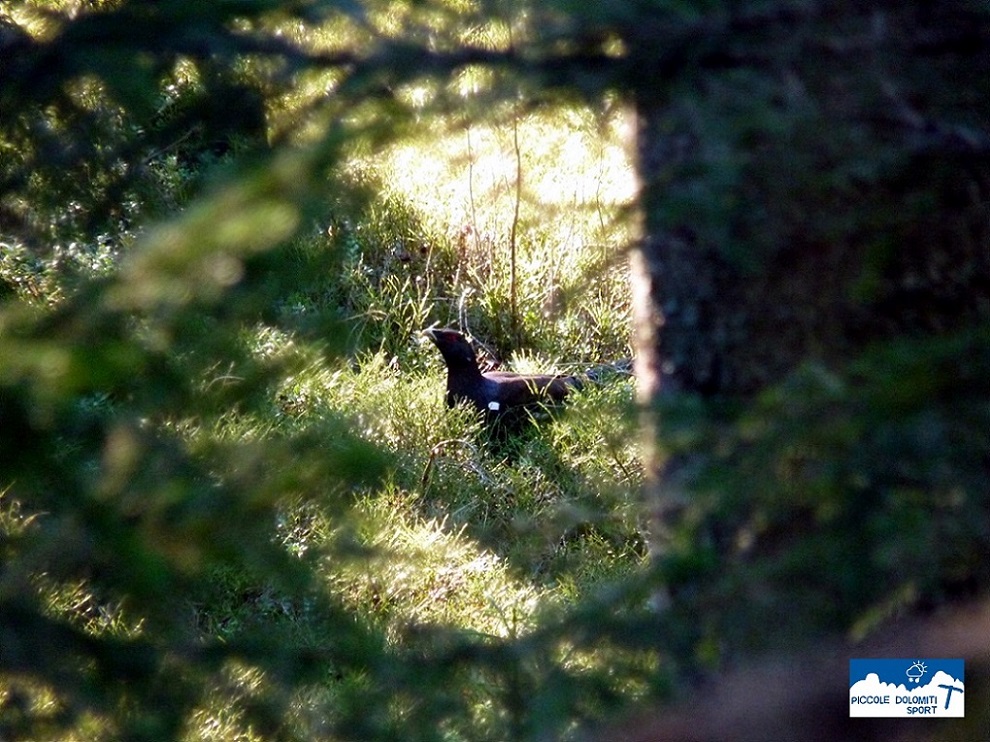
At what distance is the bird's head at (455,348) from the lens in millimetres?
5648

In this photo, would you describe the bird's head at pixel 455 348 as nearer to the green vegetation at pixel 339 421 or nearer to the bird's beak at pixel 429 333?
the bird's beak at pixel 429 333

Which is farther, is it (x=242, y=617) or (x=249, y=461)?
(x=242, y=617)

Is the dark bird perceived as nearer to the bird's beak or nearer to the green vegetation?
the bird's beak

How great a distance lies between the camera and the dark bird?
18.5ft

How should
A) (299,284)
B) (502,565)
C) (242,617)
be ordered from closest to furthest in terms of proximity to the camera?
(299,284)
(242,617)
(502,565)

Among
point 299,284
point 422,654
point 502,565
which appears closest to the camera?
point 299,284

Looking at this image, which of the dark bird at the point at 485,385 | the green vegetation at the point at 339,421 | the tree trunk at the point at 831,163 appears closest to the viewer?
the green vegetation at the point at 339,421

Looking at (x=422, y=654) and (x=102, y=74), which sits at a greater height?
(x=102, y=74)

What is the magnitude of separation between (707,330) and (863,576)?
775 mm

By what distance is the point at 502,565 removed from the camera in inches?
190

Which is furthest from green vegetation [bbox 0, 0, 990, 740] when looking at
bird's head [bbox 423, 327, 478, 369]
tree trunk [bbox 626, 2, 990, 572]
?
bird's head [bbox 423, 327, 478, 369]

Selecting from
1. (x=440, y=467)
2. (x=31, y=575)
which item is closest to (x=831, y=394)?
(x=31, y=575)

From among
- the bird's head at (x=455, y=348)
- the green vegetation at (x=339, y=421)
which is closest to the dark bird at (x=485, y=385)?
the bird's head at (x=455, y=348)

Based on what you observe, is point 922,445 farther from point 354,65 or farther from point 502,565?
point 502,565
